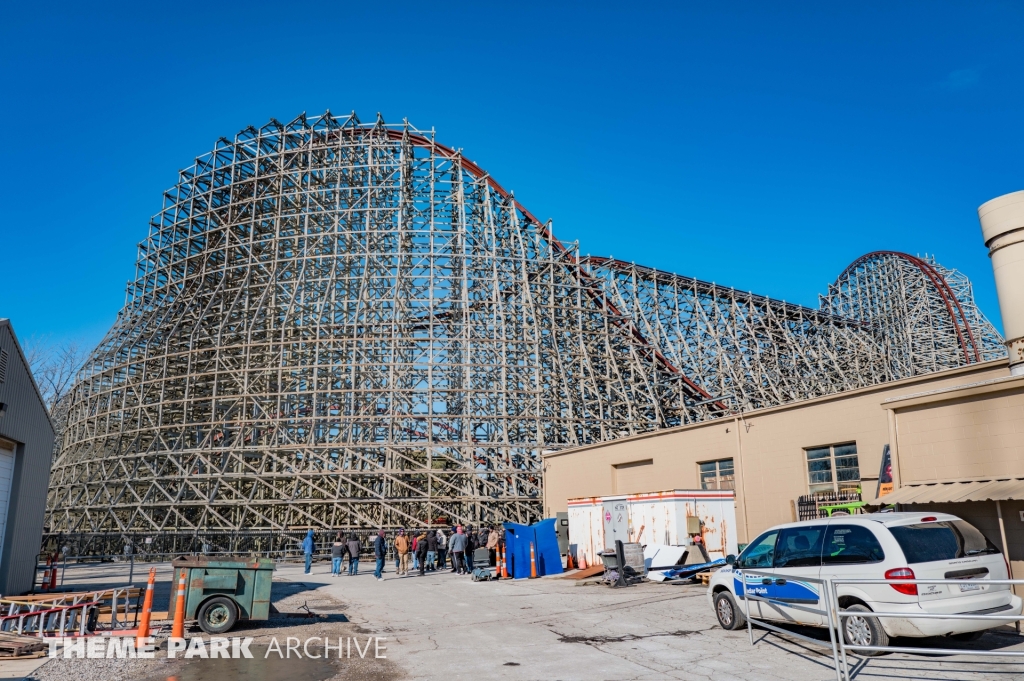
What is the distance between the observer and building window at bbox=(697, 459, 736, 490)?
719 inches

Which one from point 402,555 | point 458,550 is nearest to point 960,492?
point 458,550

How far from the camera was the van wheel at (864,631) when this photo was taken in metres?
7.50

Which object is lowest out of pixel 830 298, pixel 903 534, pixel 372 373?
pixel 903 534

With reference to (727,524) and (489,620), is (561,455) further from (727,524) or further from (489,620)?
(489,620)

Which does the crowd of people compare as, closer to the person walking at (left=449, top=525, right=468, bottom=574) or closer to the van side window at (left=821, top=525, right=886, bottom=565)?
the person walking at (left=449, top=525, right=468, bottom=574)

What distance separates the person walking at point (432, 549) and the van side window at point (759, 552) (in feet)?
43.7

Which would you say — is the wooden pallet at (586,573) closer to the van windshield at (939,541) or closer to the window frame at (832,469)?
the window frame at (832,469)

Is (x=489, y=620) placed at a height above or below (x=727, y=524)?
below

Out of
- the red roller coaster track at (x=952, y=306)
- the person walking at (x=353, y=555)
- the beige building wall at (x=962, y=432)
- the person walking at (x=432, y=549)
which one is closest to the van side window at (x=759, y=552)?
the beige building wall at (x=962, y=432)

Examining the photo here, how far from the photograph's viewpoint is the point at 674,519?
1672cm

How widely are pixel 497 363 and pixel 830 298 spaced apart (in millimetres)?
30891

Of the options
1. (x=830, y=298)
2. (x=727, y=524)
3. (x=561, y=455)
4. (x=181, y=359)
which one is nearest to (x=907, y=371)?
(x=830, y=298)

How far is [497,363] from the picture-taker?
1035 inches

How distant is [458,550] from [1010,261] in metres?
14.9
